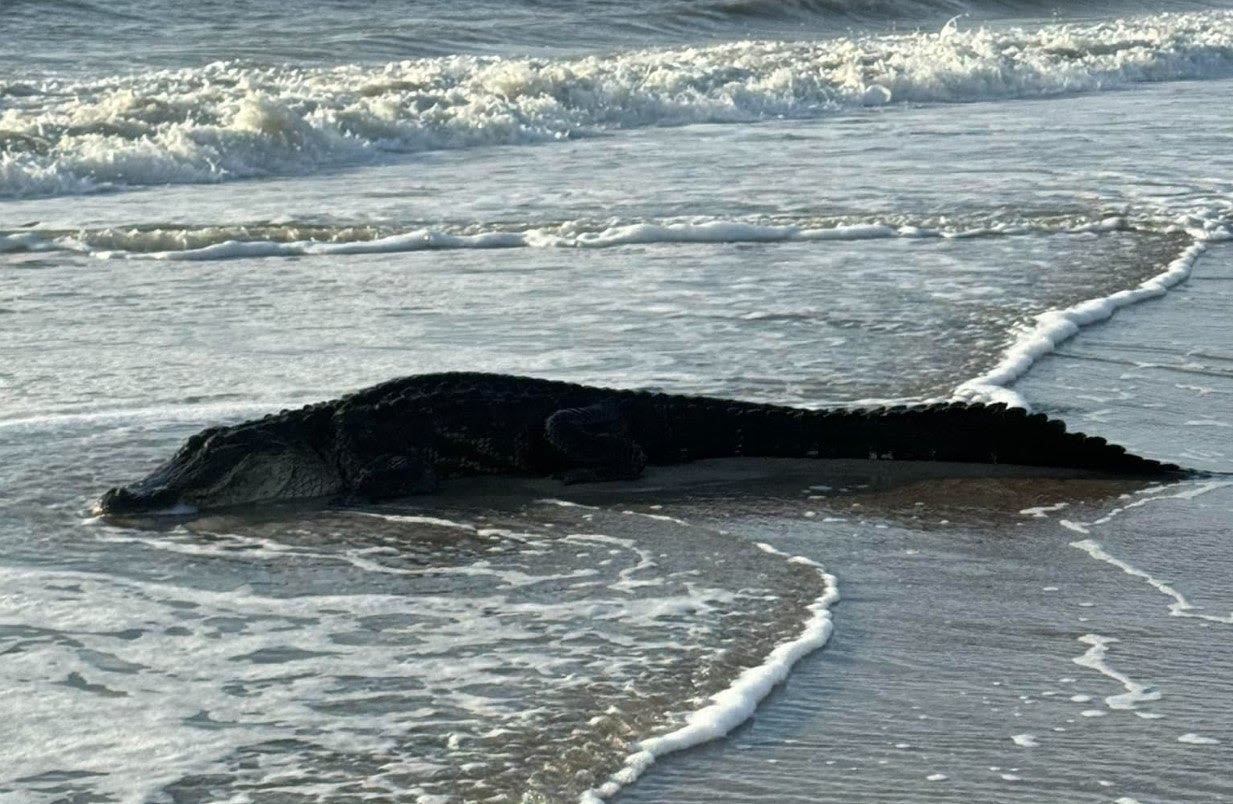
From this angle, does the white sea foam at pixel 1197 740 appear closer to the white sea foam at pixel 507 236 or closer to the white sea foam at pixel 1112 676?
the white sea foam at pixel 1112 676

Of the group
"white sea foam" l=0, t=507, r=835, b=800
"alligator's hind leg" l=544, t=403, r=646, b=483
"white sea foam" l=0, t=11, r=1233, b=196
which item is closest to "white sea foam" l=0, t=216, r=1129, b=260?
"white sea foam" l=0, t=11, r=1233, b=196

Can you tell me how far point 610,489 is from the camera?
5430mm

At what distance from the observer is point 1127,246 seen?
9.69 metres

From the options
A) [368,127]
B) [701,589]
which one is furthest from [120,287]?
[368,127]

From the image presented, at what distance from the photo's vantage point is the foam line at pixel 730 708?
337cm

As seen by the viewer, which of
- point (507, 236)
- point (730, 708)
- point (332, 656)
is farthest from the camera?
point (507, 236)

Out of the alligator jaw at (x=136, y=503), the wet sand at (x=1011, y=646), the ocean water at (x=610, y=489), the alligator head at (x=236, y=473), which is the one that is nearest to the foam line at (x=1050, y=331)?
the ocean water at (x=610, y=489)

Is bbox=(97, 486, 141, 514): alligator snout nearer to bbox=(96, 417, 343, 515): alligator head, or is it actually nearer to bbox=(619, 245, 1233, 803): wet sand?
bbox=(96, 417, 343, 515): alligator head

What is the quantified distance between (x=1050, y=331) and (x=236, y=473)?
3.43 m

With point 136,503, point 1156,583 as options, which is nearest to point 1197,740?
point 1156,583

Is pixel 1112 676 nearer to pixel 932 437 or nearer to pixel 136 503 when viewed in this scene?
pixel 932 437

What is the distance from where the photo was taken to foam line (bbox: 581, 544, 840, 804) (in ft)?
11.1

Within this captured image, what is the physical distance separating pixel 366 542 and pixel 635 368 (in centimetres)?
211

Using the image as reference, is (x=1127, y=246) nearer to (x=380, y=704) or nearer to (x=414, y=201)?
(x=414, y=201)
